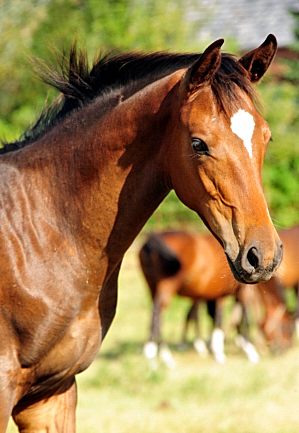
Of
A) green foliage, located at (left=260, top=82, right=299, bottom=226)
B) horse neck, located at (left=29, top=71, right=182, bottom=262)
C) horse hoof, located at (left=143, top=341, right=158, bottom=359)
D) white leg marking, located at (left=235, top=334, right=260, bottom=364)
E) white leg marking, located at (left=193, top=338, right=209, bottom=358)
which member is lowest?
green foliage, located at (left=260, top=82, right=299, bottom=226)

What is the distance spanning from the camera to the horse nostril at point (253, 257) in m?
2.12

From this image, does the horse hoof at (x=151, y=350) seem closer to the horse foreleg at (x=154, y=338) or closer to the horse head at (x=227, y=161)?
the horse foreleg at (x=154, y=338)

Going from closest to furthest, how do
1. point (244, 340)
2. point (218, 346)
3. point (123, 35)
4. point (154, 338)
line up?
point (154, 338) < point (218, 346) < point (244, 340) < point (123, 35)

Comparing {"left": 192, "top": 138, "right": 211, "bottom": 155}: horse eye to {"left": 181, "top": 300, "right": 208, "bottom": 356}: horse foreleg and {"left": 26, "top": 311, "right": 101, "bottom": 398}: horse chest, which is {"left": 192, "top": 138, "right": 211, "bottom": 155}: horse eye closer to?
{"left": 26, "top": 311, "right": 101, "bottom": 398}: horse chest

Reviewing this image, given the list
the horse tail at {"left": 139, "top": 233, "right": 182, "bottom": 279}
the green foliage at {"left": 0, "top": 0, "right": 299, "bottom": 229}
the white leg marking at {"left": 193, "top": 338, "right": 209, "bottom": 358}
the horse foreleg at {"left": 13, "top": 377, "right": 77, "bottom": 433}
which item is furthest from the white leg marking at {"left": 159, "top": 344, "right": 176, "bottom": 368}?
the green foliage at {"left": 0, "top": 0, "right": 299, "bottom": 229}

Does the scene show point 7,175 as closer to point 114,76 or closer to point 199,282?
point 114,76

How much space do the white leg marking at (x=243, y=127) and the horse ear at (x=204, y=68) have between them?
0.68ft

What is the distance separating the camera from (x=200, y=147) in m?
2.29

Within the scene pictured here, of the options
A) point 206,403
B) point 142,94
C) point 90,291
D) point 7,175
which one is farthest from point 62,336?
point 206,403

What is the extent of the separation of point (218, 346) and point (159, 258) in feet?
4.92

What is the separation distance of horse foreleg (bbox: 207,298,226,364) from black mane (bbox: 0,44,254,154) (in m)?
5.66

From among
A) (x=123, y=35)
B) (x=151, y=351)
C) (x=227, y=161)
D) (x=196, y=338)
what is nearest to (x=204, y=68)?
(x=227, y=161)

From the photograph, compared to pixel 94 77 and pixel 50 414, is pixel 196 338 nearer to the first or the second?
pixel 50 414

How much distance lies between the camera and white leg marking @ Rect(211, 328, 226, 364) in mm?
7832
